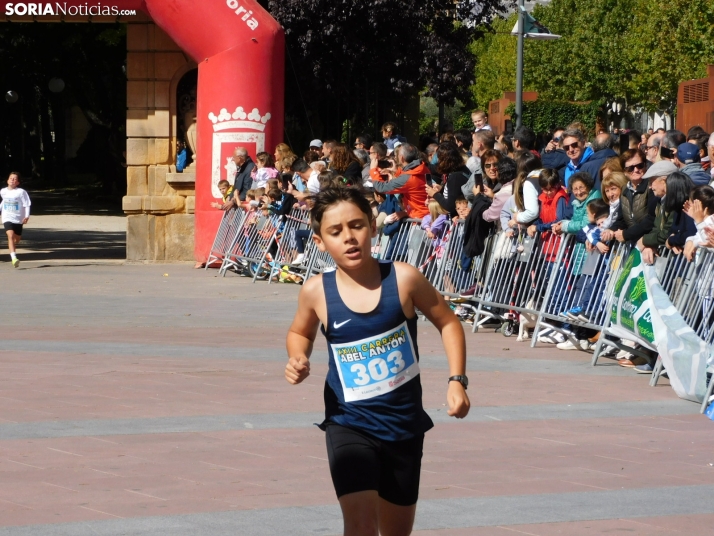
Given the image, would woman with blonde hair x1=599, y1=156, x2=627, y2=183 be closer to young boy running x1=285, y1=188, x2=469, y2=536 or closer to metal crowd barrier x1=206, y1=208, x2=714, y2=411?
metal crowd barrier x1=206, y1=208, x2=714, y2=411

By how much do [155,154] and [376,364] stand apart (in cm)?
1454

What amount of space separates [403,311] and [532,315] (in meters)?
7.12

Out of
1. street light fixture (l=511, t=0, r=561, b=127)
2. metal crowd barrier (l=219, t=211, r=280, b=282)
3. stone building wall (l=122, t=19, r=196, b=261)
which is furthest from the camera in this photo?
street light fixture (l=511, t=0, r=561, b=127)

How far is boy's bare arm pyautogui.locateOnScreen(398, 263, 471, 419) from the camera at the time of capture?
4.16 metres

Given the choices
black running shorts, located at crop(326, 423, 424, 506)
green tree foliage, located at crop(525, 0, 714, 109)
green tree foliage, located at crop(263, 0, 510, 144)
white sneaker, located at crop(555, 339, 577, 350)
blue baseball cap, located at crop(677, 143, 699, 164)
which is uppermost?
green tree foliage, located at crop(525, 0, 714, 109)

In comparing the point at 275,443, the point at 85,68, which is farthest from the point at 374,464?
the point at 85,68

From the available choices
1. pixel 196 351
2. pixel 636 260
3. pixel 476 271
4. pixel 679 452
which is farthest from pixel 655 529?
pixel 476 271

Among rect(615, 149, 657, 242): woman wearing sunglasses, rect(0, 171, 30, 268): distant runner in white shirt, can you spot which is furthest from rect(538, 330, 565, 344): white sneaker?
rect(0, 171, 30, 268): distant runner in white shirt

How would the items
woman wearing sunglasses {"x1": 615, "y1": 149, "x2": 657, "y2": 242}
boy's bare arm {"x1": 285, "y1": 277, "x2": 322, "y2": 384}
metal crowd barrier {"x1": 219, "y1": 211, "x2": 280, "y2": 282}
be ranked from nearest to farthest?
boy's bare arm {"x1": 285, "y1": 277, "x2": 322, "y2": 384}, woman wearing sunglasses {"x1": 615, "y1": 149, "x2": 657, "y2": 242}, metal crowd barrier {"x1": 219, "y1": 211, "x2": 280, "y2": 282}

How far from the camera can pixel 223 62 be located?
55.1ft

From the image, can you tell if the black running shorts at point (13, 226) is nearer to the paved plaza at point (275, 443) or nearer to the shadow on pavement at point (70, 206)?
the paved plaza at point (275, 443)

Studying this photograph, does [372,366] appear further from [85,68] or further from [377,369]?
[85,68]

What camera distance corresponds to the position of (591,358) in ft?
33.2

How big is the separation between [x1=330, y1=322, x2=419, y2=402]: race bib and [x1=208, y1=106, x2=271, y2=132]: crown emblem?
13182 millimetres
